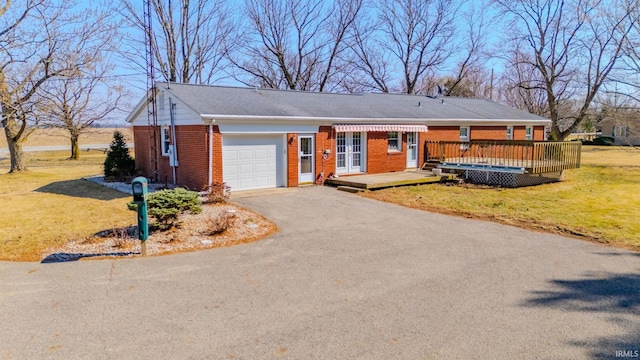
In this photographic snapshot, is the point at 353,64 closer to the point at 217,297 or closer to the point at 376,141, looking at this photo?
the point at 376,141

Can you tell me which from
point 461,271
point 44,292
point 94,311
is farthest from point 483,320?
point 44,292

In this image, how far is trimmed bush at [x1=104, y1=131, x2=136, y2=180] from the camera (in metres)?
18.8

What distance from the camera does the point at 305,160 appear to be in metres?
16.2

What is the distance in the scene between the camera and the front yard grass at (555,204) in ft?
31.8

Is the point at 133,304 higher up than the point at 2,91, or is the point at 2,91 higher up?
the point at 2,91

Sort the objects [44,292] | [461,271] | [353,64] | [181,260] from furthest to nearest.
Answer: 1. [353,64]
2. [181,260]
3. [461,271]
4. [44,292]

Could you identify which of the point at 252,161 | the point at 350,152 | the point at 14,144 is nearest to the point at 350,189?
the point at 350,152

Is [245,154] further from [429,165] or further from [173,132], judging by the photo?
[429,165]

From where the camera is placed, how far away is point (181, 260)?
290 inches

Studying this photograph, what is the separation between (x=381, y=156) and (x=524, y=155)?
5.93m

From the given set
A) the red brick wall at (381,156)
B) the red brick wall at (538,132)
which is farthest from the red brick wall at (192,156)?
the red brick wall at (538,132)

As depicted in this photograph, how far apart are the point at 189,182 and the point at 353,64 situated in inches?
1020

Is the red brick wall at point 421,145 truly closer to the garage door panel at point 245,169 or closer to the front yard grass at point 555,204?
the front yard grass at point 555,204

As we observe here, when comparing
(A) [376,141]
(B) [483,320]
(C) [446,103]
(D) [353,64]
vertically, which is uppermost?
(D) [353,64]
